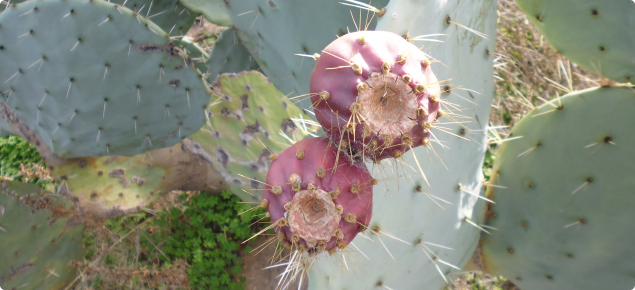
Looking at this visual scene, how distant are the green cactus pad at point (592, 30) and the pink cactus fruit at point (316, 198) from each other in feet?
3.00

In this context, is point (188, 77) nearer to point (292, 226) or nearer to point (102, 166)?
point (102, 166)

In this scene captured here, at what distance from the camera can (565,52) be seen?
112cm

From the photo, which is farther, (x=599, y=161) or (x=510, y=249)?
(x=510, y=249)

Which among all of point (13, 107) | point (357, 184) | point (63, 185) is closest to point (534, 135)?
point (357, 184)

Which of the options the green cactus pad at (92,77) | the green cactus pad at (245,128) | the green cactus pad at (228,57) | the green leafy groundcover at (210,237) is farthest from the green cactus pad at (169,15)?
the green leafy groundcover at (210,237)

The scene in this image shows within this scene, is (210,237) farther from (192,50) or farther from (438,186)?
(438,186)

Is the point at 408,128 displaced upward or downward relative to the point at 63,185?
upward

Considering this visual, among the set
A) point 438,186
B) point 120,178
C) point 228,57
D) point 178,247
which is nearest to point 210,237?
point 178,247

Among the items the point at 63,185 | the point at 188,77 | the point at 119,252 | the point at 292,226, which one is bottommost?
the point at 119,252

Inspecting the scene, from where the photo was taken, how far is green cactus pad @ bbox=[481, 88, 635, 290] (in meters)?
0.99

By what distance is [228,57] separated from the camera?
205 centimetres

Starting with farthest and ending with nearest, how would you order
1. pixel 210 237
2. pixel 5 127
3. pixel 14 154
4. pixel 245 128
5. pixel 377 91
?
1. pixel 14 154
2. pixel 210 237
3. pixel 245 128
4. pixel 5 127
5. pixel 377 91

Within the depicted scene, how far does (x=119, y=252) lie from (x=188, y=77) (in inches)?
79.8

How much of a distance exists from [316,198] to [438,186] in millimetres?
614
